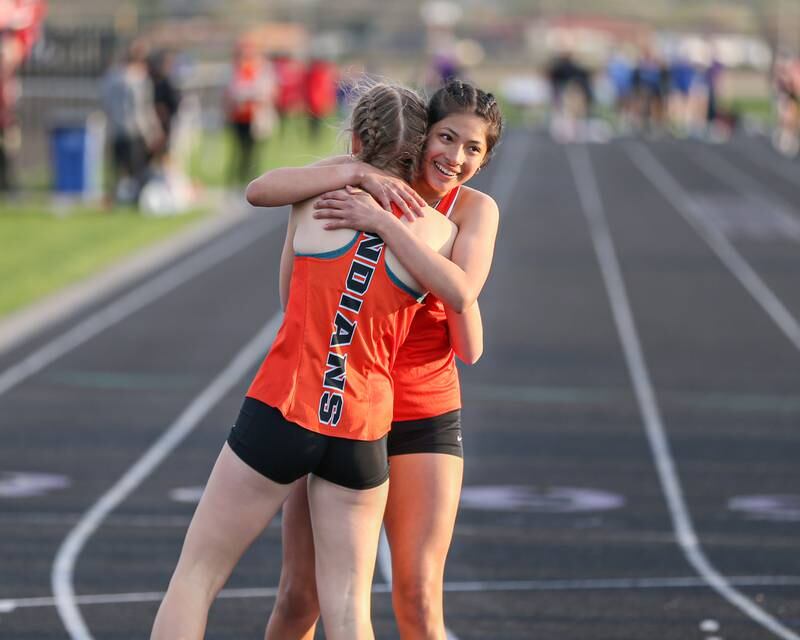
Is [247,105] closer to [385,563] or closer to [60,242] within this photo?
[60,242]

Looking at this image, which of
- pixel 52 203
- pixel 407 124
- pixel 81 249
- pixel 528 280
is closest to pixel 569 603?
pixel 407 124

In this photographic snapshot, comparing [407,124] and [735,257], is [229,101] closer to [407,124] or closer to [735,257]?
[735,257]

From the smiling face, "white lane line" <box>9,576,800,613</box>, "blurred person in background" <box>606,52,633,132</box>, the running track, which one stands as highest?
the smiling face

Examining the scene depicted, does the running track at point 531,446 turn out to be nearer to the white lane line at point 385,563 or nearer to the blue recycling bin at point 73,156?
the white lane line at point 385,563

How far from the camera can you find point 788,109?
122 feet

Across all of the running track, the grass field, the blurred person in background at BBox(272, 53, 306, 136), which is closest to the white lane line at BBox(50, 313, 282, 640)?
the running track

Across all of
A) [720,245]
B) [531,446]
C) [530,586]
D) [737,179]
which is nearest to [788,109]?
[737,179]

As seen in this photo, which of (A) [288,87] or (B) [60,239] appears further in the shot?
(A) [288,87]

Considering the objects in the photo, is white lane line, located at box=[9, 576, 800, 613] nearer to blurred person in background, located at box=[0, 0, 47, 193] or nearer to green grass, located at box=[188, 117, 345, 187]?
blurred person in background, located at box=[0, 0, 47, 193]

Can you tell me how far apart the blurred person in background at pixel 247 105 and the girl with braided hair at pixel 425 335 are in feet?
63.2

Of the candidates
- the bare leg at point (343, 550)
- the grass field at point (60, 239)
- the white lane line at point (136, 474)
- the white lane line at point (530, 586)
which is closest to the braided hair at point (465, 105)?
the bare leg at point (343, 550)

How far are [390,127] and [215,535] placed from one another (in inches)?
41.5

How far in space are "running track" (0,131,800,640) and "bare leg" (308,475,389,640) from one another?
2070 mm

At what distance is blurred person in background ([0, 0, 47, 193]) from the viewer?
21.1 meters
